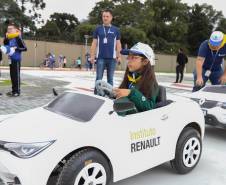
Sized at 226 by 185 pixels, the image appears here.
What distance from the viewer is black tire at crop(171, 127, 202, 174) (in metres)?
4.13

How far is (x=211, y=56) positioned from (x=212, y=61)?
0.33ft

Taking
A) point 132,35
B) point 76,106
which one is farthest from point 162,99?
point 132,35

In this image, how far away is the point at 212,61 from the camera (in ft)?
23.0

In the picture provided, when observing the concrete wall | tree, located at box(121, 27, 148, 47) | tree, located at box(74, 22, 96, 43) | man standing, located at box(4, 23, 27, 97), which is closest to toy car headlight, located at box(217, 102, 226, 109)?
man standing, located at box(4, 23, 27, 97)

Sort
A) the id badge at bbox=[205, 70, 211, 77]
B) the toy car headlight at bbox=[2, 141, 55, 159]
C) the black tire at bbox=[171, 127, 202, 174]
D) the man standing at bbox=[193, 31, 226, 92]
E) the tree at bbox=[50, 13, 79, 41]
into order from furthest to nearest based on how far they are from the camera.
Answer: the tree at bbox=[50, 13, 79, 41], the id badge at bbox=[205, 70, 211, 77], the man standing at bbox=[193, 31, 226, 92], the black tire at bbox=[171, 127, 202, 174], the toy car headlight at bbox=[2, 141, 55, 159]

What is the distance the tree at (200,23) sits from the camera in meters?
70.8

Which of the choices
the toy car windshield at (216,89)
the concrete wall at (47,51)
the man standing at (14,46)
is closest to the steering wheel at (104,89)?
the toy car windshield at (216,89)

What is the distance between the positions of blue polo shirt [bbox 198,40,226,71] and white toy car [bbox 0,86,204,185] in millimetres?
2738

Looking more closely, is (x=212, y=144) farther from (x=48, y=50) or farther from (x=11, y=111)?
(x=48, y=50)

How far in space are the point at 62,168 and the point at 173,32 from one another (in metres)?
57.4

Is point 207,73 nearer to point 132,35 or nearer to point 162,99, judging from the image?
point 162,99

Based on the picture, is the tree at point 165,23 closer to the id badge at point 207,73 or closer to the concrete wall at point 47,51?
the concrete wall at point 47,51

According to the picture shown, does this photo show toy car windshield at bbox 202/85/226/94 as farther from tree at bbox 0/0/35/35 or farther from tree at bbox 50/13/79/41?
tree at bbox 50/13/79/41

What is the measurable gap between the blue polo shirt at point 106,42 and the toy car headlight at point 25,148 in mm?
4826
